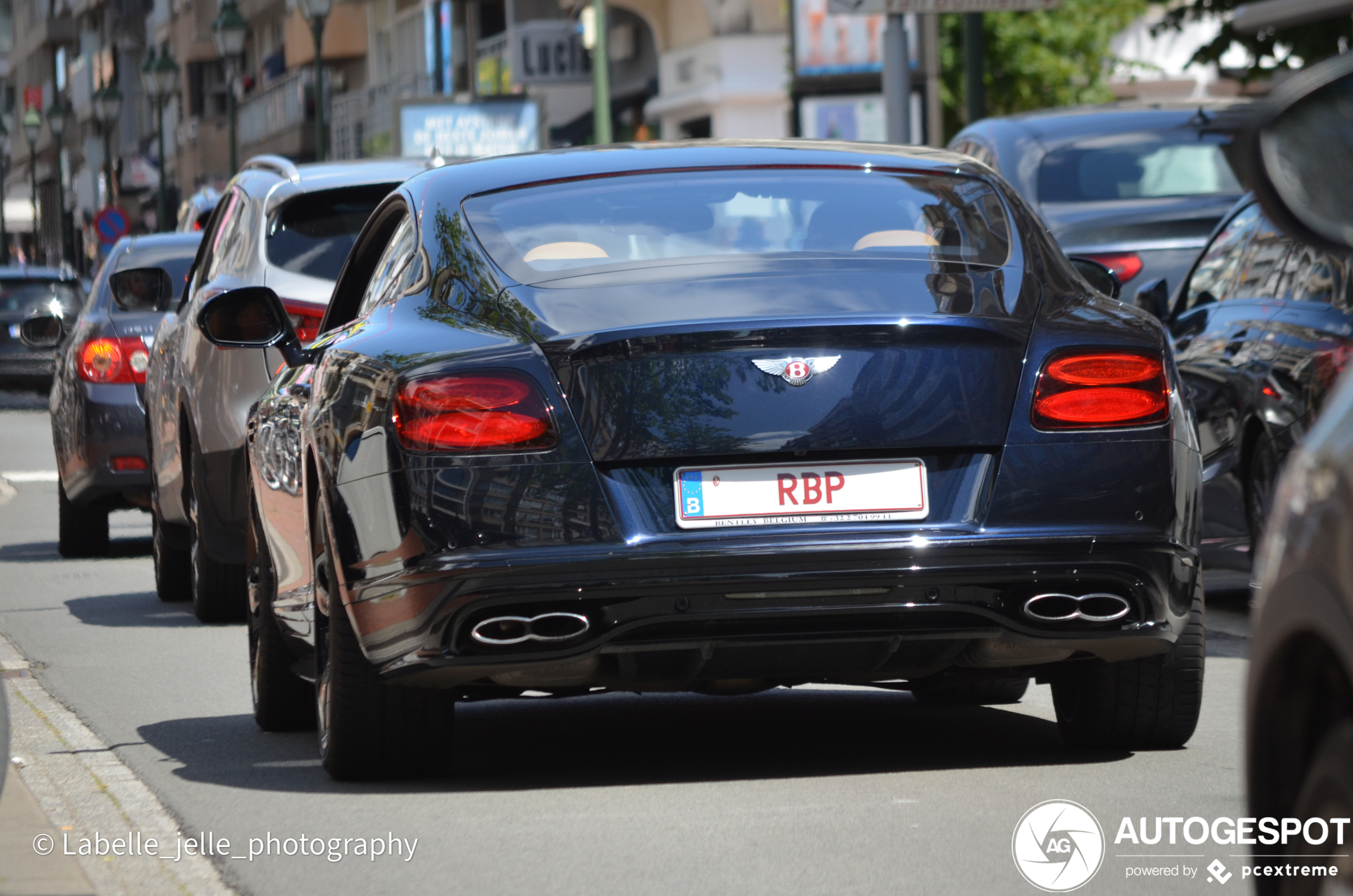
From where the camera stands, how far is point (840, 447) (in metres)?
5.51

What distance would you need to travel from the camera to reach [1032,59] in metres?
37.4

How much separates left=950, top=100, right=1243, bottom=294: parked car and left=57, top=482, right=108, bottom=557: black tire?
4.93 meters

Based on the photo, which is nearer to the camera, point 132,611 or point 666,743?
point 666,743

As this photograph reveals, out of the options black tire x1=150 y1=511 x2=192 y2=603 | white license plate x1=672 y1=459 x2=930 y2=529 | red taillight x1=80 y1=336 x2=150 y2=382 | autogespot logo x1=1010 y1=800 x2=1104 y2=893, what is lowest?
black tire x1=150 y1=511 x2=192 y2=603

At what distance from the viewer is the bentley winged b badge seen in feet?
18.1

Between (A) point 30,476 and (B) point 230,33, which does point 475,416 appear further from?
(B) point 230,33

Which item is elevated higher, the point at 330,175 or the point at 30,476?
the point at 330,175

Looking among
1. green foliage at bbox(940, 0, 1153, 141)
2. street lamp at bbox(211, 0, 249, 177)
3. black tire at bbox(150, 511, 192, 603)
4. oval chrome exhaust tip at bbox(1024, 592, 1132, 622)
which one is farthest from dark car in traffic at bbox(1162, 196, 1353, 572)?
street lamp at bbox(211, 0, 249, 177)

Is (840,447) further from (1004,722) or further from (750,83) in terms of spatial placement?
(750,83)

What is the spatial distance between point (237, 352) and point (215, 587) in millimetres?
1028

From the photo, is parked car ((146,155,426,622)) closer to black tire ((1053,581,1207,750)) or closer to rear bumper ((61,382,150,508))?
rear bumper ((61,382,150,508))

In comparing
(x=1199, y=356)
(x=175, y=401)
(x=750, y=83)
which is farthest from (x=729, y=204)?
(x=750, y=83)

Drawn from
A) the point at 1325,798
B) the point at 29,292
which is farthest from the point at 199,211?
the point at 1325,798

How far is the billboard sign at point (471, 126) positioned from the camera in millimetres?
37281
